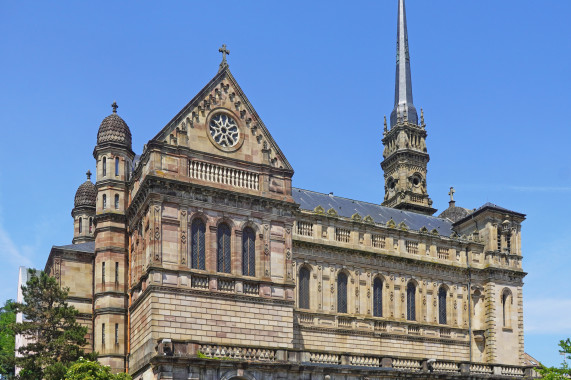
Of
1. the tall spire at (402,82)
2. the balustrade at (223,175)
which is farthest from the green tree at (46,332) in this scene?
the tall spire at (402,82)

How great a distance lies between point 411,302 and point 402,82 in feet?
164

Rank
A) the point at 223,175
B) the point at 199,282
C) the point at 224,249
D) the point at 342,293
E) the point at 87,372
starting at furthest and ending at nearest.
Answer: the point at 342,293
the point at 223,175
the point at 224,249
the point at 199,282
the point at 87,372

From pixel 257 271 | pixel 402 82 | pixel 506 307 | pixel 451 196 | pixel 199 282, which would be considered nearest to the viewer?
pixel 199 282

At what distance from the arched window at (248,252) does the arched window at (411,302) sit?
706 inches

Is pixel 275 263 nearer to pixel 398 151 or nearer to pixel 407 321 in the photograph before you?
pixel 407 321

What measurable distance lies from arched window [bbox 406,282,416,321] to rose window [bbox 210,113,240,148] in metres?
20.8

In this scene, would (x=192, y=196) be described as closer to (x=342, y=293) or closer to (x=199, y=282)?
(x=199, y=282)

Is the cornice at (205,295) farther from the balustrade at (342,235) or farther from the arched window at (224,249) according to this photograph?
the balustrade at (342,235)

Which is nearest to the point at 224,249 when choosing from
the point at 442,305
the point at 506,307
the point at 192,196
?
the point at 192,196

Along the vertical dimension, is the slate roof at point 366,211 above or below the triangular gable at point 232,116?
below

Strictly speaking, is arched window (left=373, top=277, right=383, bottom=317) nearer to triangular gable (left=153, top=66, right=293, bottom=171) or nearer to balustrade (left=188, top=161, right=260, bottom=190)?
triangular gable (left=153, top=66, right=293, bottom=171)

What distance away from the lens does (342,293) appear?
198ft

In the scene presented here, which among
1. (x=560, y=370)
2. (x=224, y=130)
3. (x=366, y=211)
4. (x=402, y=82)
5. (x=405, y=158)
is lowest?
(x=560, y=370)

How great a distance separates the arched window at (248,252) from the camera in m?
50.1
